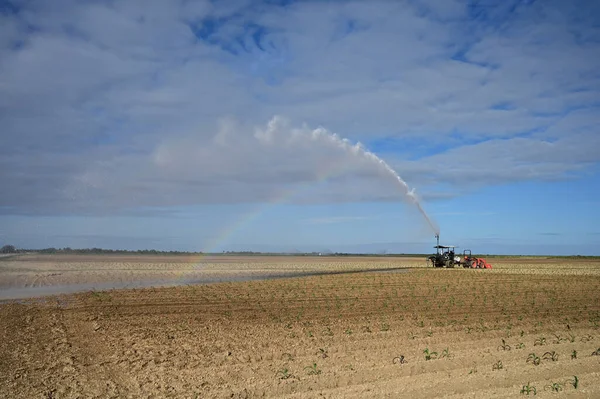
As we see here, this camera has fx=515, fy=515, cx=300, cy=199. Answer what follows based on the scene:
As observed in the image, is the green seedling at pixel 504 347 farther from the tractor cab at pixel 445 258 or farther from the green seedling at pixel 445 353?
the tractor cab at pixel 445 258

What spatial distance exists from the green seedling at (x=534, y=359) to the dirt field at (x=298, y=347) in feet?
0.18

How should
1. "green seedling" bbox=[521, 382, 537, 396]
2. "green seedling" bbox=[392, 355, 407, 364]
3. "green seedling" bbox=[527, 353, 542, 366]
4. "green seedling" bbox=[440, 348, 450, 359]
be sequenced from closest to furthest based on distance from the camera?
"green seedling" bbox=[521, 382, 537, 396] → "green seedling" bbox=[527, 353, 542, 366] → "green seedling" bbox=[392, 355, 407, 364] → "green seedling" bbox=[440, 348, 450, 359]

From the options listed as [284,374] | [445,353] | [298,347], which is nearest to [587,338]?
[445,353]

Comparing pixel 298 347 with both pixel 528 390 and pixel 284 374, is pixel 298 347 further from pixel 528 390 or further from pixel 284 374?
pixel 528 390

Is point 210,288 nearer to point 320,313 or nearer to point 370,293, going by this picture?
point 370,293

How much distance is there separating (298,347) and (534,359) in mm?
5425


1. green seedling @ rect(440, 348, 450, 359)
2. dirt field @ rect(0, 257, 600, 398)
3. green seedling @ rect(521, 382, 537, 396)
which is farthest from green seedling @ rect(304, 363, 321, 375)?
green seedling @ rect(521, 382, 537, 396)

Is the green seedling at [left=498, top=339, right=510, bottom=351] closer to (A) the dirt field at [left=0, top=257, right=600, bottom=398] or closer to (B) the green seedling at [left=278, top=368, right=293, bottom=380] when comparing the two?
(A) the dirt field at [left=0, top=257, right=600, bottom=398]

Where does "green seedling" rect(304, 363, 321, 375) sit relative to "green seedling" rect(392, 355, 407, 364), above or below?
below

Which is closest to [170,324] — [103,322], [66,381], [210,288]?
[103,322]

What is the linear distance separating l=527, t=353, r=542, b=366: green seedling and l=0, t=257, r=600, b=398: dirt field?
0.18 ft

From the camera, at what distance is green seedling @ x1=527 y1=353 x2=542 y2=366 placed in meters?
10.8

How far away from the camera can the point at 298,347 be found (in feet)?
42.5

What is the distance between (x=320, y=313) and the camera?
61.3ft
